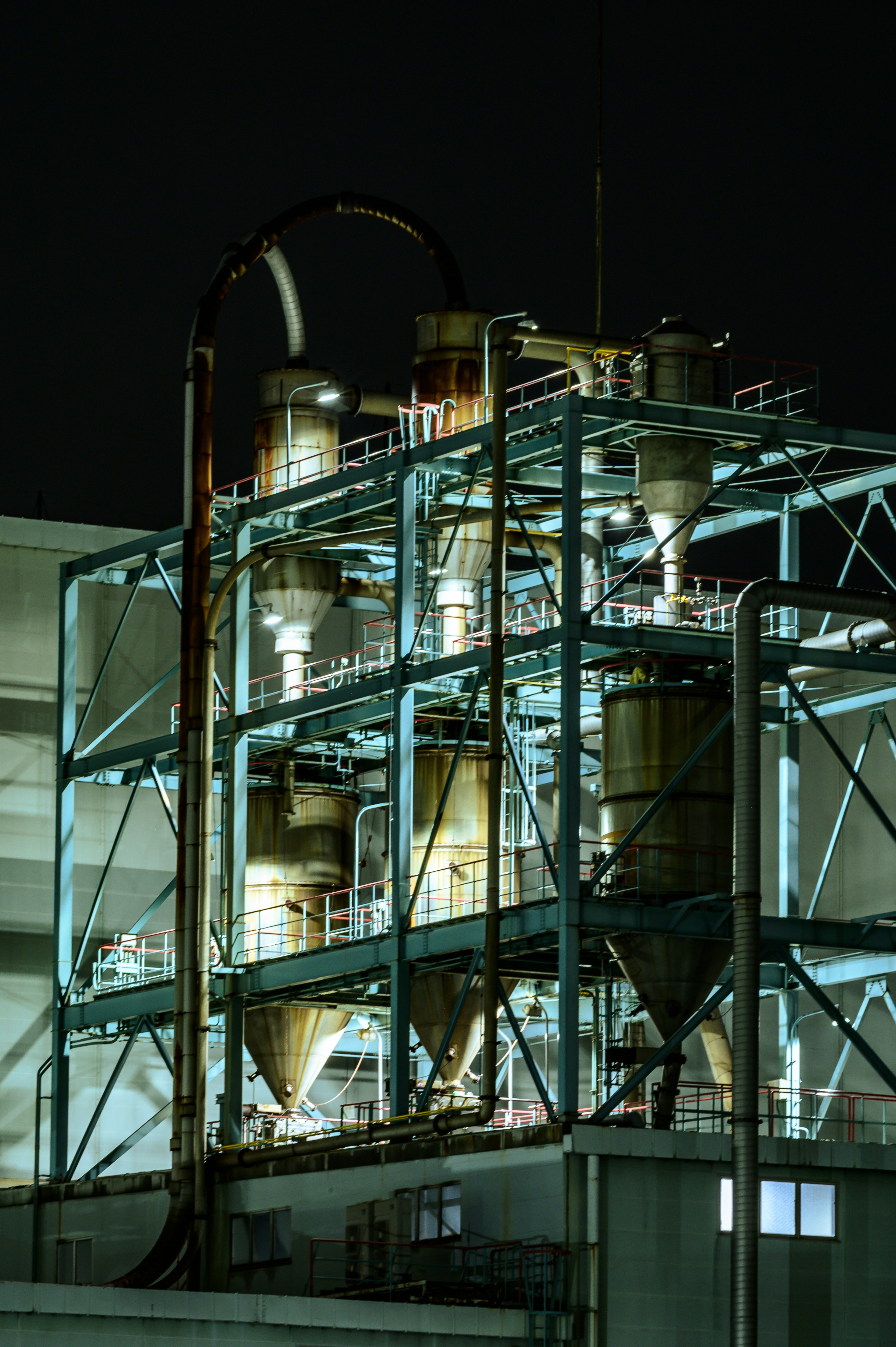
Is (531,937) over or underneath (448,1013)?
over

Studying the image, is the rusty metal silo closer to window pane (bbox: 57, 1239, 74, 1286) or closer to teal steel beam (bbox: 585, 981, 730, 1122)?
window pane (bbox: 57, 1239, 74, 1286)

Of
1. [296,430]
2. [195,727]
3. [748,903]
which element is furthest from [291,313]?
[748,903]

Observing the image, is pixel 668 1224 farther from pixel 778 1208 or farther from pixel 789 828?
pixel 789 828

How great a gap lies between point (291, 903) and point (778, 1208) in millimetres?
14999

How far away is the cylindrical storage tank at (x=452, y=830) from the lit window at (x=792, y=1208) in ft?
31.3

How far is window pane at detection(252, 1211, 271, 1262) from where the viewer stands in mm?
43594

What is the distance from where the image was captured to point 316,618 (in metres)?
51.2

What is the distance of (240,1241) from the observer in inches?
1745

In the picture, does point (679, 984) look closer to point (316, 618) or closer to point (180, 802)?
point (180, 802)

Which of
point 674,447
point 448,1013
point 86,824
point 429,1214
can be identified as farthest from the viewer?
point 86,824

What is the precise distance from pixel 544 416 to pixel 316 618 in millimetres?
11213

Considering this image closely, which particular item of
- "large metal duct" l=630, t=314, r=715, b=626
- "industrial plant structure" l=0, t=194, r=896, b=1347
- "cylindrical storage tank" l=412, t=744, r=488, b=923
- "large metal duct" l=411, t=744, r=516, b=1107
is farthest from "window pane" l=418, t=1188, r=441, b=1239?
"large metal duct" l=630, t=314, r=715, b=626

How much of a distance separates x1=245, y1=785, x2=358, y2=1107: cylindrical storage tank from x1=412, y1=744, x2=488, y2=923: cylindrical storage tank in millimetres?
2514

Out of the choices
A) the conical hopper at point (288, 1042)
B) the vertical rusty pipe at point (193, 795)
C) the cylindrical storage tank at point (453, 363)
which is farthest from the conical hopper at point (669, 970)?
the cylindrical storage tank at point (453, 363)
